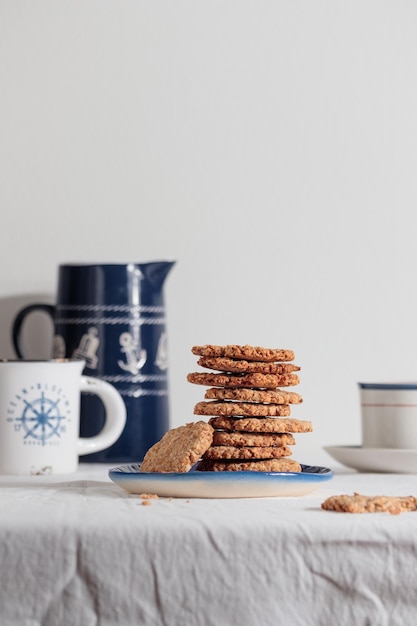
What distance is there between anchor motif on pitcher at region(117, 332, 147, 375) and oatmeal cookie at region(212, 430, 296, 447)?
1.54ft

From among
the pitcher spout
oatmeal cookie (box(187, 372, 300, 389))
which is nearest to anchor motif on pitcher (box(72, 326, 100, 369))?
the pitcher spout

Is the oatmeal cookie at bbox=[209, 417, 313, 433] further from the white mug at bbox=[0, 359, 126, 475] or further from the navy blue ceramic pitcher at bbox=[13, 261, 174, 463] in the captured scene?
the navy blue ceramic pitcher at bbox=[13, 261, 174, 463]

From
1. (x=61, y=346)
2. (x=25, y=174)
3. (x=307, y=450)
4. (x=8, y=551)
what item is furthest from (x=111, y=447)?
(x=8, y=551)

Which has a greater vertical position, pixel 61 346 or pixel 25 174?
pixel 25 174

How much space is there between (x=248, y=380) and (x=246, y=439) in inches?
2.1

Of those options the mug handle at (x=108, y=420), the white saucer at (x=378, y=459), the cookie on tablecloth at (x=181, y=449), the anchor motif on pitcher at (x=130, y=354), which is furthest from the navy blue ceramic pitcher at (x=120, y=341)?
the cookie on tablecloth at (x=181, y=449)

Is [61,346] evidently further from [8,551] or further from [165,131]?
[8,551]

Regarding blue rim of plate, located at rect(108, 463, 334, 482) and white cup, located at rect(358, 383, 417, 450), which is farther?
white cup, located at rect(358, 383, 417, 450)

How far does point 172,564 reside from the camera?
65 centimetres

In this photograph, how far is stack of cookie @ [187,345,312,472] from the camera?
32.5 inches

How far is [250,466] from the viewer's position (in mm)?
819

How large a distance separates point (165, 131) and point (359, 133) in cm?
31

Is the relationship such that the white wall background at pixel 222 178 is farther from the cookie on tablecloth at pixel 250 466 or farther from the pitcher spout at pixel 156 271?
the cookie on tablecloth at pixel 250 466

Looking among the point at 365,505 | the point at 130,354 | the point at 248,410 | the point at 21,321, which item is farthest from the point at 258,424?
the point at 21,321
